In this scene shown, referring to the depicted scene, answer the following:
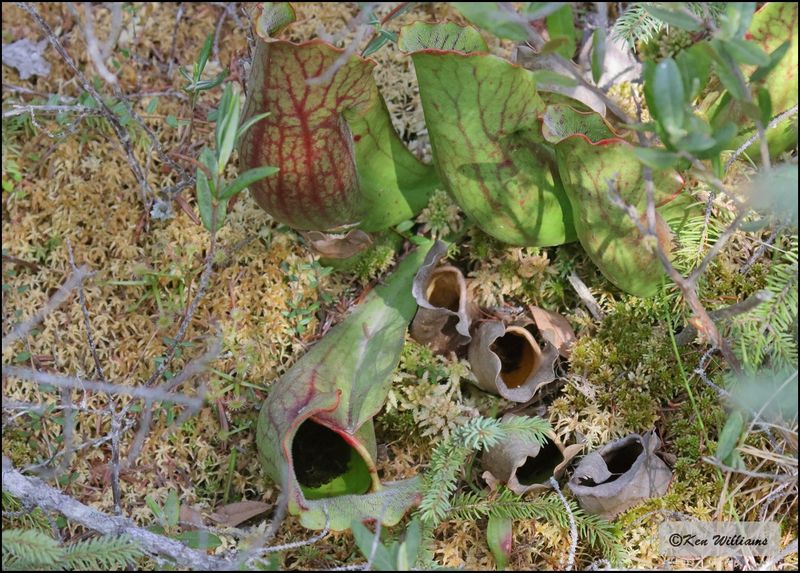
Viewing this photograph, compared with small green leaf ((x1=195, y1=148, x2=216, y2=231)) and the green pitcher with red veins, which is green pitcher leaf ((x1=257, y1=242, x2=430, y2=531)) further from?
small green leaf ((x1=195, y1=148, x2=216, y2=231))

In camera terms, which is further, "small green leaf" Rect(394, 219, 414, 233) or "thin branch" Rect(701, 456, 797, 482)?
"small green leaf" Rect(394, 219, 414, 233)

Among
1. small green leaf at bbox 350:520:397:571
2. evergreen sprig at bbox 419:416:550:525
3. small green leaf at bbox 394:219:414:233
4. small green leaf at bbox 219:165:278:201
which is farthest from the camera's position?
small green leaf at bbox 394:219:414:233

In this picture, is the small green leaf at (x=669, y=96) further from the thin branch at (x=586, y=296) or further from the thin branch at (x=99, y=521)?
the thin branch at (x=99, y=521)

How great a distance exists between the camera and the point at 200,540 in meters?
1.67

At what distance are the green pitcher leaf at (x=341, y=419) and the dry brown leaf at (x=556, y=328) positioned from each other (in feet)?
1.11

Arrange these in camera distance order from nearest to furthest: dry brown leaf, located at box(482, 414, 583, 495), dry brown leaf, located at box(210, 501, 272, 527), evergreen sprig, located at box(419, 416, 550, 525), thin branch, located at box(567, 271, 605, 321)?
evergreen sprig, located at box(419, 416, 550, 525) < dry brown leaf, located at box(482, 414, 583, 495) < dry brown leaf, located at box(210, 501, 272, 527) < thin branch, located at box(567, 271, 605, 321)

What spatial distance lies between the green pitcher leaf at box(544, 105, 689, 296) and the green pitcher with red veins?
1.49ft

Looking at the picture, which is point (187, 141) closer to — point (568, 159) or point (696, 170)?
point (568, 159)

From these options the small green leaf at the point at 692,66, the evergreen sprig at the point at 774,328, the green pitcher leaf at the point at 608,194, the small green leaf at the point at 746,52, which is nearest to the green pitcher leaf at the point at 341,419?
the green pitcher leaf at the point at 608,194

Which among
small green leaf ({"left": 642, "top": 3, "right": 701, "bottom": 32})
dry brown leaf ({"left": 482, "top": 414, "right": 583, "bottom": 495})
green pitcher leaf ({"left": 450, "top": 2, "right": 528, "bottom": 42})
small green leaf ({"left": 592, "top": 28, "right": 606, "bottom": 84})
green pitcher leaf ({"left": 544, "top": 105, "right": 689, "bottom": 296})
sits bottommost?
dry brown leaf ({"left": 482, "top": 414, "right": 583, "bottom": 495})

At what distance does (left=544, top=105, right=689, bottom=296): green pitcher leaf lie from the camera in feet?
5.41

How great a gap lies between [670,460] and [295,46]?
1294 mm

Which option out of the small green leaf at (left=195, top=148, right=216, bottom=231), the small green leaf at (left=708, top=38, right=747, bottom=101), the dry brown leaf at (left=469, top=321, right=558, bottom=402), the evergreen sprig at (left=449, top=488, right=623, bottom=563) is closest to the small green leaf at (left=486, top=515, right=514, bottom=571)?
the evergreen sprig at (left=449, top=488, right=623, bottom=563)

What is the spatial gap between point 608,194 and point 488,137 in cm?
31
